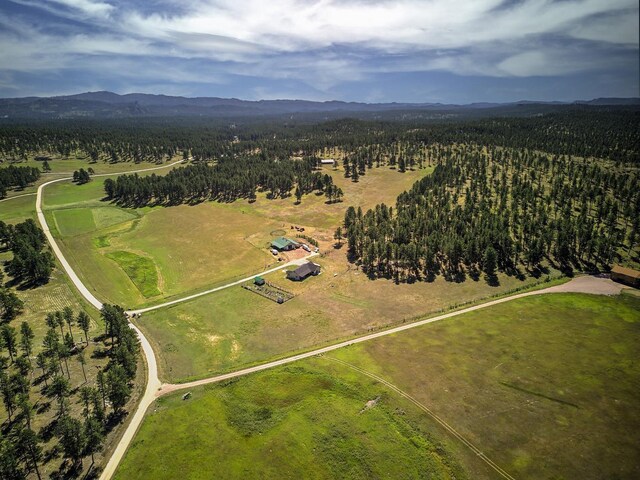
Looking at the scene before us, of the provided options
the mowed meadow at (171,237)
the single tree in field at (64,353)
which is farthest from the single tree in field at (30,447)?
the mowed meadow at (171,237)

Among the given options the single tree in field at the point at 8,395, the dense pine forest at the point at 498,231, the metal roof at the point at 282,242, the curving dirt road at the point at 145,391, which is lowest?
the curving dirt road at the point at 145,391

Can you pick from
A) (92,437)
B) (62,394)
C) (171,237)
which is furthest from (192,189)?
(92,437)

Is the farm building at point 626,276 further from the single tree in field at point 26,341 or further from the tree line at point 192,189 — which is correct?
the single tree in field at point 26,341

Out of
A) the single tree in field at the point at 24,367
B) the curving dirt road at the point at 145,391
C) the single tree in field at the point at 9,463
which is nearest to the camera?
the single tree in field at the point at 9,463

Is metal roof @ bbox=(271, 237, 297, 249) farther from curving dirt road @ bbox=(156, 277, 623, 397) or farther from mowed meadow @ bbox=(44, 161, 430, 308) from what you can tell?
curving dirt road @ bbox=(156, 277, 623, 397)

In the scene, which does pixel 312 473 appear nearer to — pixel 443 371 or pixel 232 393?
pixel 232 393

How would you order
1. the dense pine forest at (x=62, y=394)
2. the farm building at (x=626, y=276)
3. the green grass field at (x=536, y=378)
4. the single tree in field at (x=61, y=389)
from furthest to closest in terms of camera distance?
the farm building at (x=626, y=276)
the single tree in field at (x=61, y=389)
the green grass field at (x=536, y=378)
the dense pine forest at (x=62, y=394)

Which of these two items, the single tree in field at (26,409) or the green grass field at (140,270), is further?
the green grass field at (140,270)

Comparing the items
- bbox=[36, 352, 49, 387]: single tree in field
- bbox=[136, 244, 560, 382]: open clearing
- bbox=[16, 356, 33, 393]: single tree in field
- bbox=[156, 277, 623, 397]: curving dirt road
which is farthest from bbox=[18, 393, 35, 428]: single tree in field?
bbox=[136, 244, 560, 382]: open clearing
